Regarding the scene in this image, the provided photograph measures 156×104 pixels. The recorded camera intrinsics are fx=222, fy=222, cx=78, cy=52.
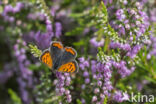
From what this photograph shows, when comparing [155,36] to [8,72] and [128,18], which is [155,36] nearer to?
[128,18]

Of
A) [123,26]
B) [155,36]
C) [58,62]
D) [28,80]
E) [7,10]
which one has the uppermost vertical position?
[7,10]

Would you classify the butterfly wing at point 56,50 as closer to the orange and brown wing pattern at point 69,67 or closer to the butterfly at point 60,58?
the butterfly at point 60,58

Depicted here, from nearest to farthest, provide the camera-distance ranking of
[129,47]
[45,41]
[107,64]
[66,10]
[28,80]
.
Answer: [107,64] → [129,47] → [45,41] → [28,80] → [66,10]

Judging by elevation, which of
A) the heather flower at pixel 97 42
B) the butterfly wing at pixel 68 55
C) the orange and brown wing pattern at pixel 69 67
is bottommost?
the heather flower at pixel 97 42

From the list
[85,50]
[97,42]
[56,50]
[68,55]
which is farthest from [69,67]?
[97,42]

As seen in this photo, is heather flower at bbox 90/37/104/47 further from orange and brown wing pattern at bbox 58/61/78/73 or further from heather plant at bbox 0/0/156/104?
orange and brown wing pattern at bbox 58/61/78/73

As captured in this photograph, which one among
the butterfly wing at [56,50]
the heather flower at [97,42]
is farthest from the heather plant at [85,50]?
the butterfly wing at [56,50]

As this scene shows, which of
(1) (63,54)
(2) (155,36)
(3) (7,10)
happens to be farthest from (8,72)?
(2) (155,36)
